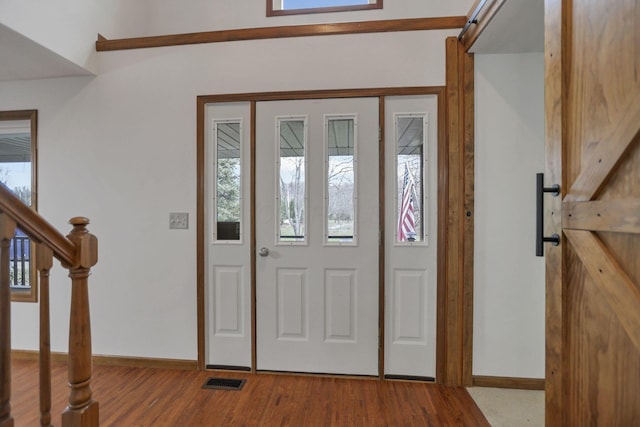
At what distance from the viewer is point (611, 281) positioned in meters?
0.89

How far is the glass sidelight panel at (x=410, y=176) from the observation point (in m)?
2.11

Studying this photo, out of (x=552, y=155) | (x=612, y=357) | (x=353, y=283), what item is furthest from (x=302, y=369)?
(x=552, y=155)

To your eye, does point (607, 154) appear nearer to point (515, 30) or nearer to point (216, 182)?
point (515, 30)

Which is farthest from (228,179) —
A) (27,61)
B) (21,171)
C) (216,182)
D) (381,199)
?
(21,171)

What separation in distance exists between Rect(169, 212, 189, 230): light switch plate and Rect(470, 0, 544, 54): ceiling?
2.38 m

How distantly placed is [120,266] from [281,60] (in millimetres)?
2024

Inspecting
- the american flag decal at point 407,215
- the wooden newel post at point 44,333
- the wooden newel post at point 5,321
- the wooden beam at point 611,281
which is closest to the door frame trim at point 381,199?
the american flag decal at point 407,215

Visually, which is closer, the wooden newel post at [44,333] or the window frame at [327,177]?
the wooden newel post at [44,333]

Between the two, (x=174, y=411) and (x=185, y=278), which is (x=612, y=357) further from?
(x=185, y=278)

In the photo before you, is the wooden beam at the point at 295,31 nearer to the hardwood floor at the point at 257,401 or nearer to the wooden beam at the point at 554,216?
the wooden beam at the point at 554,216

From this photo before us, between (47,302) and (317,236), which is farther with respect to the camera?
(317,236)

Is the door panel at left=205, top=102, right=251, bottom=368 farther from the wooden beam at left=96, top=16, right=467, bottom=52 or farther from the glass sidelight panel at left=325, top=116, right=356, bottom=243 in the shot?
the glass sidelight panel at left=325, top=116, right=356, bottom=243

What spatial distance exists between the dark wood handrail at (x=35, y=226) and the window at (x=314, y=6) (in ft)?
8.15

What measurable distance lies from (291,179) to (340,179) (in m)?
0.37
